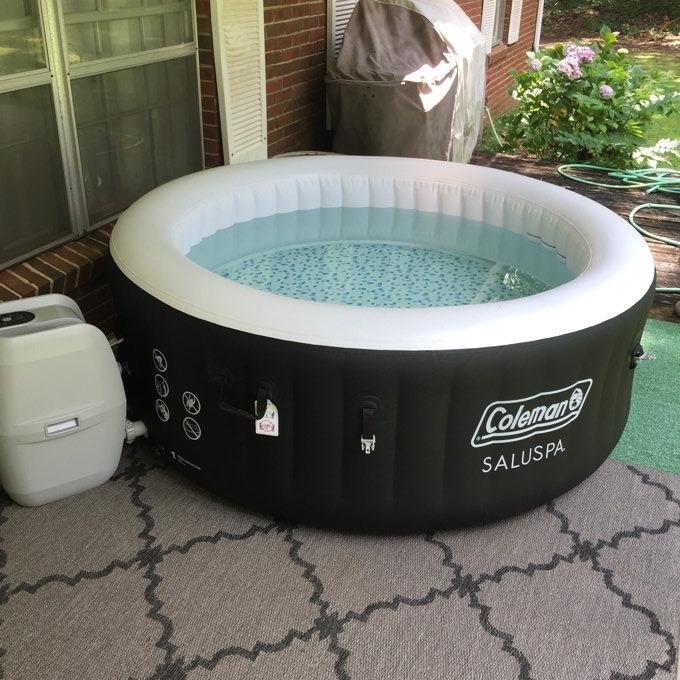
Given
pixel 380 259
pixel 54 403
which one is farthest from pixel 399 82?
pixel 54 403

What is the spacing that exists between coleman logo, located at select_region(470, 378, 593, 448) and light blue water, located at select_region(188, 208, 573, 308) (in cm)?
101

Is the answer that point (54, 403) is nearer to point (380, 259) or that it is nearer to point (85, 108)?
point (85, 108)

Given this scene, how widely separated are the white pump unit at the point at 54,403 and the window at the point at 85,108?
62 centimetres

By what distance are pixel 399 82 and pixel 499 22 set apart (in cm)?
449

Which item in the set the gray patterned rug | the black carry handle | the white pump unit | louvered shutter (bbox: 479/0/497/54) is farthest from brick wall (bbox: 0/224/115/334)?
louvered shutter (bbox: 479/0/497/54)

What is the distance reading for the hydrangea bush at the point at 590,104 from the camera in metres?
5.28

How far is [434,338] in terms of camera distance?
5.73 feet

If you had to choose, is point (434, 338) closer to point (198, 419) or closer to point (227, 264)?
point (198, 419)

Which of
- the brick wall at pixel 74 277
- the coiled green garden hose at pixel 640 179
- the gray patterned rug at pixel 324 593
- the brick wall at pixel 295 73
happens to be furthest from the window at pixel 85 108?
the coiled green garden hose at pixel 640 179

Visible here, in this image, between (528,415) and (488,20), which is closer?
(528,415)

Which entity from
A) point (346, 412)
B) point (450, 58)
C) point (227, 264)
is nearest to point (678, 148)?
point (450, 58)

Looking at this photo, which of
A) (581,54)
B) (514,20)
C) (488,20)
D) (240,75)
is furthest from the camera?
(514,20)

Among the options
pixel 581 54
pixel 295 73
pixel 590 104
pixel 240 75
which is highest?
pixel 240 75

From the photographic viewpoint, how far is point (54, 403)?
1.96 meters
